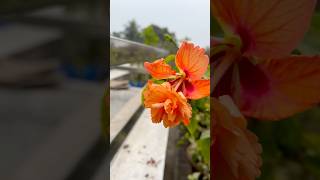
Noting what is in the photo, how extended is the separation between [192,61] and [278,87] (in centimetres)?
14

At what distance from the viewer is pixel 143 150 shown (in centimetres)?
142

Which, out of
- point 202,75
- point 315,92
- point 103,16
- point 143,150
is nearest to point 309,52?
point 315,92

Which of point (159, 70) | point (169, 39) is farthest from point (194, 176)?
point (159, 70)

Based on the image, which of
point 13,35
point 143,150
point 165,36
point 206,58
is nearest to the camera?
point 13,35

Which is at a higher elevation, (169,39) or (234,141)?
(169,39)

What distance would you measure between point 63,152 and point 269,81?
302 mm

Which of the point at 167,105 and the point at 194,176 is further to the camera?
the point at 194,176

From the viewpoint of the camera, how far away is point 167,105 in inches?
21.9

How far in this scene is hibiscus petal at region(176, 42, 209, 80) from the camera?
58 centimetres

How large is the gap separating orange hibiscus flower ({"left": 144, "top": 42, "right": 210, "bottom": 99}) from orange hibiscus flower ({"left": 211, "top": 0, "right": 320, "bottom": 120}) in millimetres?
50

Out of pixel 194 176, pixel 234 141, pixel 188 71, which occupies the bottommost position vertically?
pixel 194 176

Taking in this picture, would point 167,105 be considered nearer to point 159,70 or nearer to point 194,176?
point 159,70

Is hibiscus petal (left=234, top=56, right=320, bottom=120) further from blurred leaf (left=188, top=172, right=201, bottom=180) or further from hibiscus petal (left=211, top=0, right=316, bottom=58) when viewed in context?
blurred leaf (left=188, top=172, right=201, bottom=180)

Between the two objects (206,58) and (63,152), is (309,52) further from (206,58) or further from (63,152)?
(63,152)
